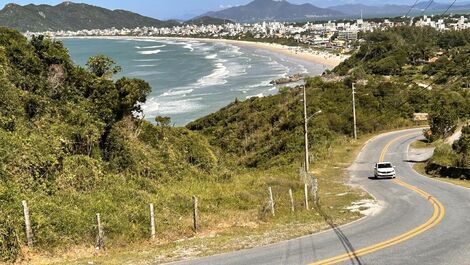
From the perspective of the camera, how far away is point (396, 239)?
1633 cm

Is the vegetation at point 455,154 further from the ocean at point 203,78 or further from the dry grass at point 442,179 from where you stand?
the ocean at point 203,78

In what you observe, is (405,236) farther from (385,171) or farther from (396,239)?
(385,171)

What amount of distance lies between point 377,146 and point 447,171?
1555 cm

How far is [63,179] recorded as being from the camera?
68.7 ft

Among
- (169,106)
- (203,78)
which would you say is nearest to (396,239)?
(169,106)

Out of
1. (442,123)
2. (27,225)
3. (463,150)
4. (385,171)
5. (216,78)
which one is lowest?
(385,171)

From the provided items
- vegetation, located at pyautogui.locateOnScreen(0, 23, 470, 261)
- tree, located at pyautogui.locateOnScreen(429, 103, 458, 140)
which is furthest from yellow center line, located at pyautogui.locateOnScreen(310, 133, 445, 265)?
tree, located at pyautogui.locateOnScreen(429, 103, 458, 140)

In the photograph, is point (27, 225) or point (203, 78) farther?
point (203, 78)

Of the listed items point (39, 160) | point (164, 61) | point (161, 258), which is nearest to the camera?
point (161, 258)

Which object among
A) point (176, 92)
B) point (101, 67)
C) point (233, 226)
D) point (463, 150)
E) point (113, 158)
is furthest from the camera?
point (176, 92)

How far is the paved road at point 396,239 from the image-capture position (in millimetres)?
14031

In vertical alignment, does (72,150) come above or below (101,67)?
below

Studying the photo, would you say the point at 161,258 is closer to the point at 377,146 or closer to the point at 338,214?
the point at 338,214

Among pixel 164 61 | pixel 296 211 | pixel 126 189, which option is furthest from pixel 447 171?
pixel 164 61
